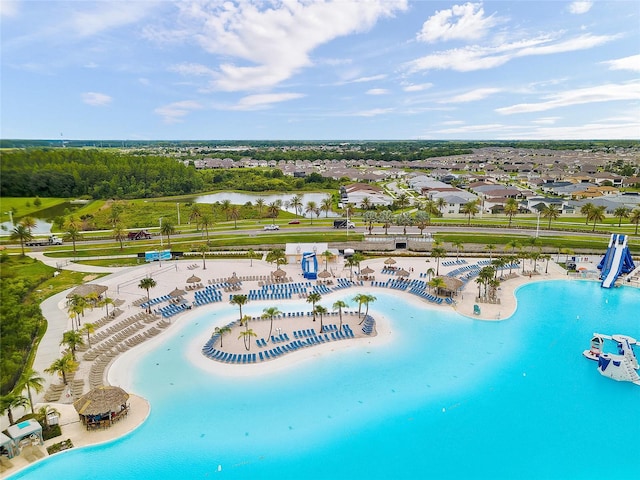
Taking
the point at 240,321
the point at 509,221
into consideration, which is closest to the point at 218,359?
the point at 240,321

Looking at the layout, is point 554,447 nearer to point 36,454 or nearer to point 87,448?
point 87,448

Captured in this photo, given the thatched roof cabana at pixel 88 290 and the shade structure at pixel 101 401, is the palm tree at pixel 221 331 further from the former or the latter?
the thatched roof cabana at pixel 88 290

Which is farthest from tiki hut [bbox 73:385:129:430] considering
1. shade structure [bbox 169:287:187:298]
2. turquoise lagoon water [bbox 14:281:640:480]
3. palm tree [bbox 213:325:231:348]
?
shade structure [bbox 169:287:187:298]

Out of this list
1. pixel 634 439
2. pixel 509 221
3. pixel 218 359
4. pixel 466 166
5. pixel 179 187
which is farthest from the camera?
pixel 466 166

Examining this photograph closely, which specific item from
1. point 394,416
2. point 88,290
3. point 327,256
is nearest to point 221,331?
point 394,416

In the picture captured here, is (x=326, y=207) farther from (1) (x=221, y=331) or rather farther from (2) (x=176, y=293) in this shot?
(1) (x=221, y=331)

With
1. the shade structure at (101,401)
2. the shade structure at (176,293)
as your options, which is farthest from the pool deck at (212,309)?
the shade structure at (101,401)

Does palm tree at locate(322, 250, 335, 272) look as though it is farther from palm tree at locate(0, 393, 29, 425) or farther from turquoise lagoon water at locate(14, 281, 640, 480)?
palm tree at locate(0, 393, 29, 425)
